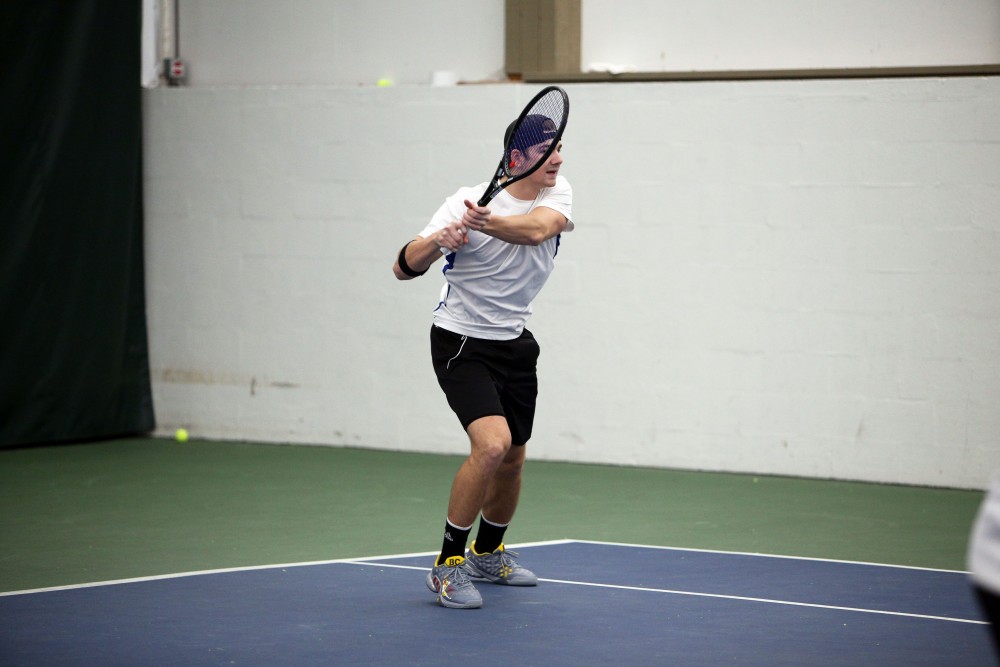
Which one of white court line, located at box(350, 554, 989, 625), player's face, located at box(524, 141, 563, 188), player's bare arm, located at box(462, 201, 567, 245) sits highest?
player's face, located at box(524, 141, 563, 188)

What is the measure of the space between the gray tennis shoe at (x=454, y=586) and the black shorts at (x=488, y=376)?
0.49m

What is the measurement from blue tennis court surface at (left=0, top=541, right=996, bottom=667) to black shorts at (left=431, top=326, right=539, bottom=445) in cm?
66

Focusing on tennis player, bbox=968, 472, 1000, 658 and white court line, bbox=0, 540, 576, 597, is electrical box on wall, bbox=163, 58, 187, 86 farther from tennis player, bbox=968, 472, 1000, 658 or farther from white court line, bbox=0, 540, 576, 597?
tennis player, bbox=968, 472, 1000, 658

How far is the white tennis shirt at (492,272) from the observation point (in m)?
→ 5.41

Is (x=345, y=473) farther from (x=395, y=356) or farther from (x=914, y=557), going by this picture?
(x=914, y=557)

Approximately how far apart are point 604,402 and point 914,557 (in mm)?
2987

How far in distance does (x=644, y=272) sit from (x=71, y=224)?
3803 mm

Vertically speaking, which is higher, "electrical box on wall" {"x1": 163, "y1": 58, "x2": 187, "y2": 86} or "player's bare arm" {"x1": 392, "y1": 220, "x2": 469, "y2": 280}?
"electrical box on wall" {"x1": 163, "y1": 58, "x2": 187, "y2": 86}

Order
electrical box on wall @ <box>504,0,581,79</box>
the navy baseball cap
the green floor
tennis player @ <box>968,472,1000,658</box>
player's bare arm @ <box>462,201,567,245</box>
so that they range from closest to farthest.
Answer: tennis player @ <box>968,472,1000,658</box> < player's bare arm @ <box>462,201,567,245</box> < the navy baseball cap < the green floor < electrical box on wall @ <box>504,0,581,79</box>

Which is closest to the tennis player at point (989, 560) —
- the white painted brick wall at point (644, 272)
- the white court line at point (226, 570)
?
the white court line at point (226, 570)

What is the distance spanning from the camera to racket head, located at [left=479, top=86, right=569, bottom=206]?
17.3 ft

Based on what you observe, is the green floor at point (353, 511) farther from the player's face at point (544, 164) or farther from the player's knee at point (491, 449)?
the player's face at point (544, 164)

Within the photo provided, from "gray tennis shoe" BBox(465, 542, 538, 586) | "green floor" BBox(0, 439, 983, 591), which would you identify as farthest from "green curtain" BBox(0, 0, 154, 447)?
"gray tennis shoe" BBox(465, 542, 538, 586)

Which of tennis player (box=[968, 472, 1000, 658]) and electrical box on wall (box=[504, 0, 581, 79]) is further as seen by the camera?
electrical box on wall (box=[504, 0, 581, 79])
